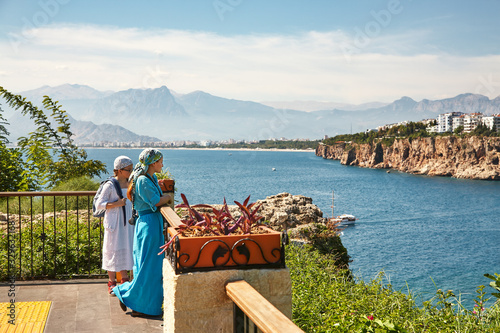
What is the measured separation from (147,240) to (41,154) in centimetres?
1118

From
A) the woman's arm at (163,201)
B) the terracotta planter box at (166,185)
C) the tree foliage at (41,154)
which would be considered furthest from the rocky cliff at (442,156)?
the woman's arm at (163,201)

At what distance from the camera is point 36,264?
589 centimetres

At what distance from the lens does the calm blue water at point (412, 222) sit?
1246 inches

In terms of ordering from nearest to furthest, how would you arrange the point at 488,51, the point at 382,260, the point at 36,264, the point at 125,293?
the point at 125,293
the point at 36,264
the point at 382,260
the point at 488,51

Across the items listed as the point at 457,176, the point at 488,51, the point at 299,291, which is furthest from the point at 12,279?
the point at 488,51

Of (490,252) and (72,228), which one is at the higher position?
(72,228)

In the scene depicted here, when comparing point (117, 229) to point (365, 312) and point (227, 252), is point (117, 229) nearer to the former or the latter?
point (365, 312)

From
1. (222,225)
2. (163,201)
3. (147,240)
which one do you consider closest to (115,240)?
(147,240)

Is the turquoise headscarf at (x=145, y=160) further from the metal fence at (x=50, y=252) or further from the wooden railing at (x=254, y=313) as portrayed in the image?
the wooden railing at (x=254, y=313)

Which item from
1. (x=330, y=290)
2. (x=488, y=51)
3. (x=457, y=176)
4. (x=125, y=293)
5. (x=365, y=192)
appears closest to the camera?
(x=125, y=293)

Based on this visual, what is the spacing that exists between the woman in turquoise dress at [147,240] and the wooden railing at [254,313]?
83.8 inches

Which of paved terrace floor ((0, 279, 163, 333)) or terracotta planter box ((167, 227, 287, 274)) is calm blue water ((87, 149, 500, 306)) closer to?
paved terrace floor ((0, 279, 163, 333))

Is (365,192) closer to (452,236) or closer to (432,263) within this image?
(452,236)

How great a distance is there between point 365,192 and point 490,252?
128ft
